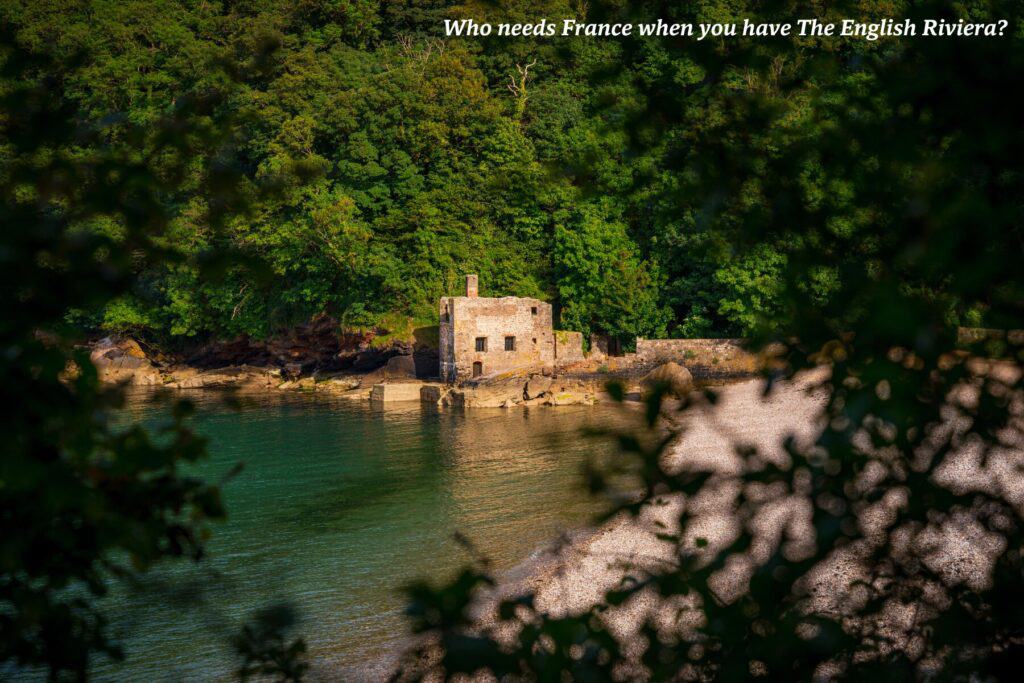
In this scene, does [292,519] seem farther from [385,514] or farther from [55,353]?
[55,353]

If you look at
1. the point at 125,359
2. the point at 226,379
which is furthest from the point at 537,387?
the point at 125,359

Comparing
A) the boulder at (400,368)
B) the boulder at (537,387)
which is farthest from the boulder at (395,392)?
the boulder at (537,387)

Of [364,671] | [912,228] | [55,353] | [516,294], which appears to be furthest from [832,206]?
[516,294]

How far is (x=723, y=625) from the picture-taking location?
337 cm

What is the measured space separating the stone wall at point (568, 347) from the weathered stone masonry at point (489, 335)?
1.23 m

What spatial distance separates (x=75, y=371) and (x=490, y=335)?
163ft

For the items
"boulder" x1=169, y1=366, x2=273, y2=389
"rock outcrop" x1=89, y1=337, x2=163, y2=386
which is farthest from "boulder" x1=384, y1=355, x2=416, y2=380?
"rock outcrop" x1=89, y1=337, x2=163, y2=386

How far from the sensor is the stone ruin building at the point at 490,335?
52406mm

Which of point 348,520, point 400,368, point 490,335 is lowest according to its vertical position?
point 348,520

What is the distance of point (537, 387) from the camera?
50062mm

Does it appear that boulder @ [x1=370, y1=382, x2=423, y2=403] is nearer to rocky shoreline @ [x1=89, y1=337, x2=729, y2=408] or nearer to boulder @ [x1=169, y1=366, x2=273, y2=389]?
rocky shoreline @ [x1=89, y1=337, x2=729, y2=408]

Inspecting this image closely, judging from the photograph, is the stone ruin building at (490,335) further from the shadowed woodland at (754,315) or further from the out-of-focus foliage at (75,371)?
the out-of-focus foliage at (75,371)

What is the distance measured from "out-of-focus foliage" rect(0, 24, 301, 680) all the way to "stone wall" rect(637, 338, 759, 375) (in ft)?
158

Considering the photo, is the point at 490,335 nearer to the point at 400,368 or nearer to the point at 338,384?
the point at 400,368
